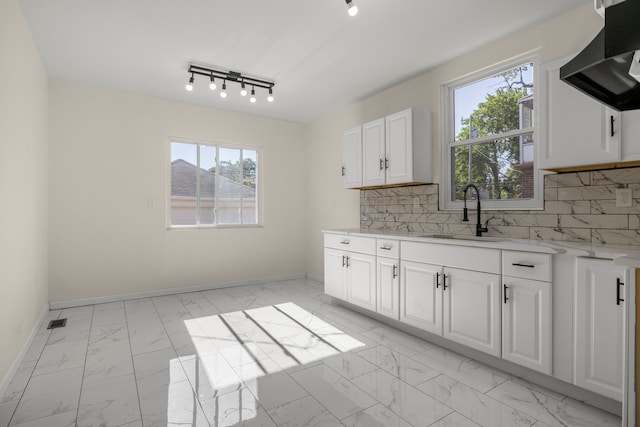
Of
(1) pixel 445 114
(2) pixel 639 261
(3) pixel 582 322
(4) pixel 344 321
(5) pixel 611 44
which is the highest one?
(1) pixel 445 114

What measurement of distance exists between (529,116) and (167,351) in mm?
3633

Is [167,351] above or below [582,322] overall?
below

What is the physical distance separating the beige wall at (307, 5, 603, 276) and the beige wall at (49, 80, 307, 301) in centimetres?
77

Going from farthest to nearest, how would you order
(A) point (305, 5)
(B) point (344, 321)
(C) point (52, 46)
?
(B) point (344, 321) < (C) point (52, 46) < (A) point (305, 5)

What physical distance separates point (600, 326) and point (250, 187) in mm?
4487

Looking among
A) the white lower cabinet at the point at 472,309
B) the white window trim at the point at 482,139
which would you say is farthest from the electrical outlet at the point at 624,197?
the white lower cabinet at the point at 472,309

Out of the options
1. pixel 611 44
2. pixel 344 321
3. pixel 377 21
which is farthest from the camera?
pixel 344 321

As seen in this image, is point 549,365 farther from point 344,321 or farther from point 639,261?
point 344,321

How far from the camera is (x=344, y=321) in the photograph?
340 cm

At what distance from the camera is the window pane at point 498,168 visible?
2.82m

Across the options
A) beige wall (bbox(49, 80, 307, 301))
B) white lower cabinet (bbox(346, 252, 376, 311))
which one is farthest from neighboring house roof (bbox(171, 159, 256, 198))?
white lower cabinet (bbox(346, 252, 376, 311))

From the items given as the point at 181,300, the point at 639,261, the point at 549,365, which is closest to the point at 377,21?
the point at 639,261

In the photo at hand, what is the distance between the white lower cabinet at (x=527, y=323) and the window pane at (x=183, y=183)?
402 centimetres

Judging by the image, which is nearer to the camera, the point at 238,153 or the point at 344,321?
the point at 344,321
